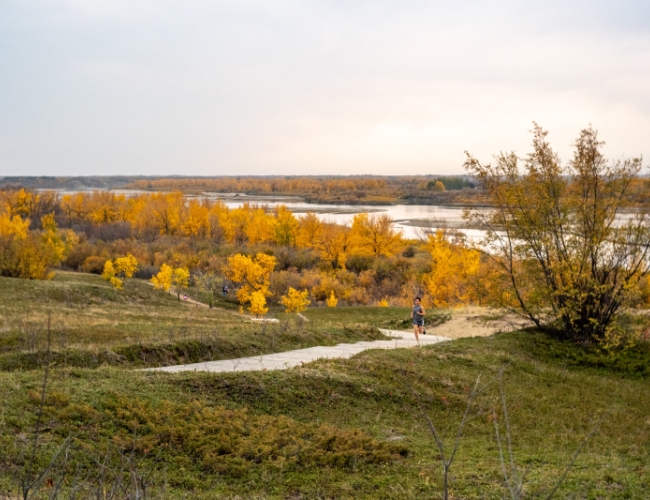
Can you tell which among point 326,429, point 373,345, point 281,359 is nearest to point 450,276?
point 373,345

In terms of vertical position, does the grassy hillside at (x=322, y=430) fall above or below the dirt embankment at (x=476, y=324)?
above

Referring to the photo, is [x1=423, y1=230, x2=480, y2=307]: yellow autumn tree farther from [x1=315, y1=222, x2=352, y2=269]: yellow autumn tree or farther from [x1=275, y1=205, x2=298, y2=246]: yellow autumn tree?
[x1=275, y1=205, x2=298, y2=246]: yellow autumn tree

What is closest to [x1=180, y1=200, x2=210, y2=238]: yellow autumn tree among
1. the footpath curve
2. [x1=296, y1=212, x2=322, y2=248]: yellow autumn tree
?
[x1=296, y1=212, x2=322, y2=248]: yellow autumn tree

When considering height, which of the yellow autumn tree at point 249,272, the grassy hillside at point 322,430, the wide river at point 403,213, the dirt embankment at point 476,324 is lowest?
the yellow autumn tree at point 249,272

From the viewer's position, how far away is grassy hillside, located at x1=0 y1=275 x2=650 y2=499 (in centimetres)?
725

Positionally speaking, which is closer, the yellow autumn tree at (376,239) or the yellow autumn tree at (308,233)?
the yellow autumn tree at (376,239)

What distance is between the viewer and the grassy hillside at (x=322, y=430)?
23.8 ft

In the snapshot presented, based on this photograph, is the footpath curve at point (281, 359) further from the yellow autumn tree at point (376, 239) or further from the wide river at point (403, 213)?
the wide river at point (403, 213)

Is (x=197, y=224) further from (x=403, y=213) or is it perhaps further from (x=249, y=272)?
(x=403, y=213)

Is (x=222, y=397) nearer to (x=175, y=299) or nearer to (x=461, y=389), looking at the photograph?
(x=461, y=389)

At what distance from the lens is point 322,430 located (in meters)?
9.32

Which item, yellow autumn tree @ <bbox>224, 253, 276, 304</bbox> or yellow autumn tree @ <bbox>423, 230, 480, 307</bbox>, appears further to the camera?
yellow autumn tree @ <bbox>224, 253, 276, 304</bbox>

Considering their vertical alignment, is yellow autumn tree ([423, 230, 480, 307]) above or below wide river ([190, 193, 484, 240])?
below

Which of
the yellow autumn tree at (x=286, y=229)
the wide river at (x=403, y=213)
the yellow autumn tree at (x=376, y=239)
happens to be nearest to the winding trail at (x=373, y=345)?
the yellow autumn tree at (x=376, y=239)
